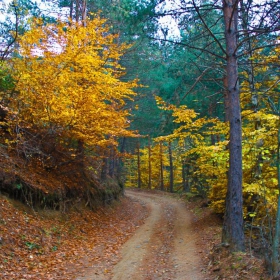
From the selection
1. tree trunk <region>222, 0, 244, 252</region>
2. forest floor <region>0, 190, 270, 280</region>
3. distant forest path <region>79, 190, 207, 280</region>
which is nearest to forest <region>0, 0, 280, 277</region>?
tree trunk <region>222, 0, 244, 252</region>

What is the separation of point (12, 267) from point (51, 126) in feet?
18.0

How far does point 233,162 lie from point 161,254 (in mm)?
3743

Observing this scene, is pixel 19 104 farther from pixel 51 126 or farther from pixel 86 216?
pixel 86 216

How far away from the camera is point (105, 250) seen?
9125 millimetres

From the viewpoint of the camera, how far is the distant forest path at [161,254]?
6.93 metres

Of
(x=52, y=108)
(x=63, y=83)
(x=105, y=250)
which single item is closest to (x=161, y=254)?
(x=105, y=250)

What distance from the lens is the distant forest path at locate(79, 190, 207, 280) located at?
6934 mm

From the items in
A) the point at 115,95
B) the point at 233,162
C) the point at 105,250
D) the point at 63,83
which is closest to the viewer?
the point at 233,162

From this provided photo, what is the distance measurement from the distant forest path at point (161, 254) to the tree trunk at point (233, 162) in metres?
1.22

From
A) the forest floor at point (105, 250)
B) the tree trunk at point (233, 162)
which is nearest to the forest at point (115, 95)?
the tree trunk at point (233, 162)

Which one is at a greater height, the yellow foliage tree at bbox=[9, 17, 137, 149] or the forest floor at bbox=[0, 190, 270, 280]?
the yellow foliage tree at bbox=[9, 17, 137, 149]

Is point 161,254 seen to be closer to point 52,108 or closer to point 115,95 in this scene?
point 52,108

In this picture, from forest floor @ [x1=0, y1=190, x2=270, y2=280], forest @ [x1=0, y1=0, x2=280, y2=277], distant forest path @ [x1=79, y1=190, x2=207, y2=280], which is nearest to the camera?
forest floor @ [x1=0, y1=190, x2=270, y2=280]

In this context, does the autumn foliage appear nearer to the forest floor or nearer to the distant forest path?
the forest floor
